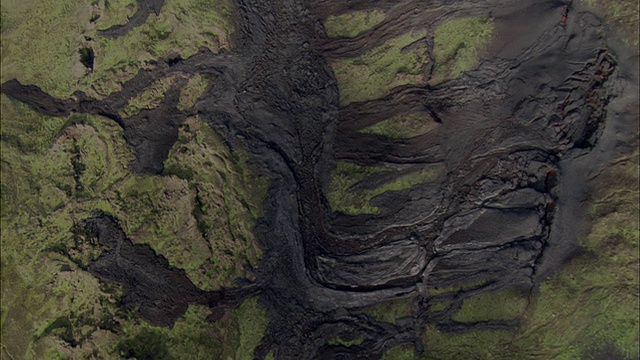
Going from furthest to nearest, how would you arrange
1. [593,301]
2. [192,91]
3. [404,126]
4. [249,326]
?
1. [192,91]
2. [404,126]
3. [249,326]
4. [593,301]

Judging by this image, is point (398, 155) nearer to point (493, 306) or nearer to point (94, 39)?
point (493, 306)

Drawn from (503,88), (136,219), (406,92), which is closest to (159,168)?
(136,219)

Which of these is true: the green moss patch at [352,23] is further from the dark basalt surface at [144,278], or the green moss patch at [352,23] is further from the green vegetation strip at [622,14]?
the dark basalt surface at [144,278]

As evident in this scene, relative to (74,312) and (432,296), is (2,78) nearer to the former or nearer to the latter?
(74,312)

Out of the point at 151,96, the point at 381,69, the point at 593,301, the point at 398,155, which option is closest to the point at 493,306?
the point at 593,301

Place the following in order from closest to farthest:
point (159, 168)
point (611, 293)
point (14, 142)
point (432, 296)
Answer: point (611, 293), point (432, 296), point (159, 168), point (14, 142)

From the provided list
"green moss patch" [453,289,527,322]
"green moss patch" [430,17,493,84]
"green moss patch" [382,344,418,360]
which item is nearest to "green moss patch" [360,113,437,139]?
"green moss patch" [430,17,493,84]

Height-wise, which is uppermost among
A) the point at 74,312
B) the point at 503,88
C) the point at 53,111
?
the point at 503,88
